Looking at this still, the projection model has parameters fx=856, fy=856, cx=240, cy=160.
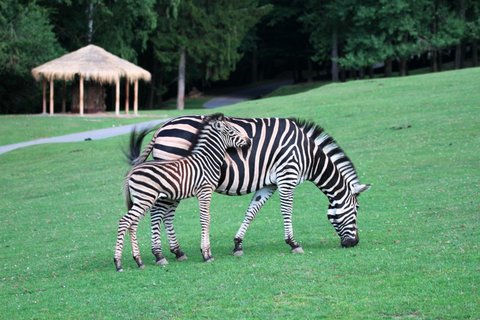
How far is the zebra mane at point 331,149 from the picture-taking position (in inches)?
505

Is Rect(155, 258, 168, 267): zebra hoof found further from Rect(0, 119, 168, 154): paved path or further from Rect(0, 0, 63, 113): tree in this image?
Rect(0, 0, 63, 113): tree

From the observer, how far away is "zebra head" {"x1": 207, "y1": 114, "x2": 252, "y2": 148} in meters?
12.3

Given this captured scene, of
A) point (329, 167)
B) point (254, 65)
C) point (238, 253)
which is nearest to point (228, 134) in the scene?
point (329, 167)

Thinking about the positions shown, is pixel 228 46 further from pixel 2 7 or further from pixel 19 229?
pixel 19 229

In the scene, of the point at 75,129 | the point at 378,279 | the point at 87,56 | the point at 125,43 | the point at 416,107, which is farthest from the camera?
the point at 125,43

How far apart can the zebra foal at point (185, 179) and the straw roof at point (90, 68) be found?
3025 cm

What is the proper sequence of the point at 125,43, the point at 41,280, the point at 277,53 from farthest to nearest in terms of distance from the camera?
the point at 277,53 → the point at 125,43 → the point at 41,280

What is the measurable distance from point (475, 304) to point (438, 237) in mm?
3901

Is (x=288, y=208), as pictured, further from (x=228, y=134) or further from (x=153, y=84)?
(x=153, y=84)

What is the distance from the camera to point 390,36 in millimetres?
55062

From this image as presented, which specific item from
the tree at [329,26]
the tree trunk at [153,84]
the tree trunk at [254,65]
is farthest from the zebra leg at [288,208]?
the tree trunk at [254,65]

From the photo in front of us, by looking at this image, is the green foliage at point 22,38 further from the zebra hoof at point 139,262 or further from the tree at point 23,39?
the zebra hoof at point 139,262

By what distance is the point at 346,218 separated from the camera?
12.7 metres

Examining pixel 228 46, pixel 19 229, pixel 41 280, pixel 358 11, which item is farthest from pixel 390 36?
pixel 41 280
